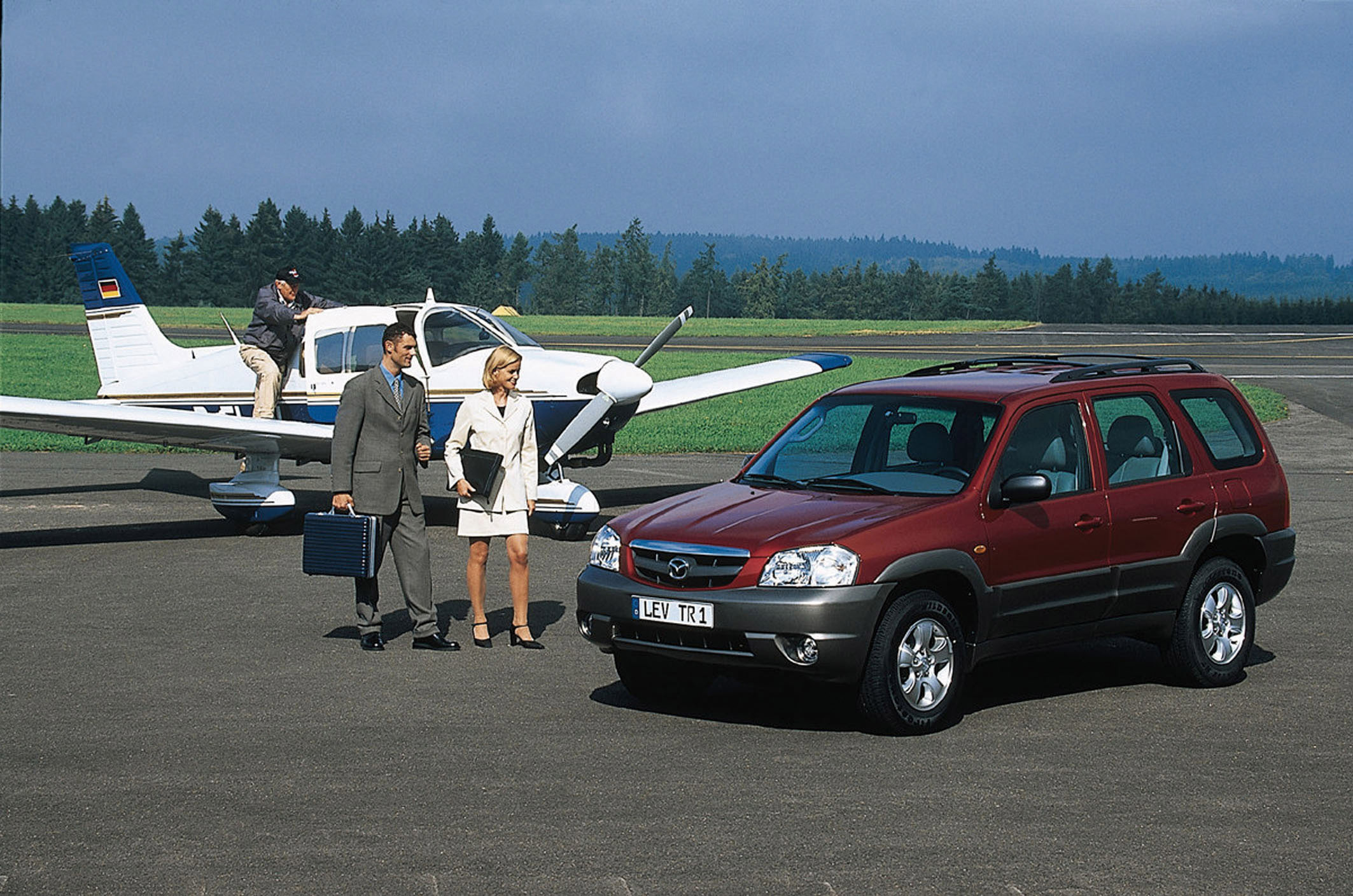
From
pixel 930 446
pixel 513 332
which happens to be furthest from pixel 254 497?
pixel 930 446

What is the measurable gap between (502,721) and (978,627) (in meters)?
2.52

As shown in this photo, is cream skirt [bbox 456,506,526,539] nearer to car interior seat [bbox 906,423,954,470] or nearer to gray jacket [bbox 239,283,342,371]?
car interior seat [bbox 906,423,954,470]

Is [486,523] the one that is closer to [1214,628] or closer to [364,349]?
[1214,628]

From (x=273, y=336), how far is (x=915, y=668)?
10.8m

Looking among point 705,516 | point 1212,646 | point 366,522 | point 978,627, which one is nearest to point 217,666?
point 366,522

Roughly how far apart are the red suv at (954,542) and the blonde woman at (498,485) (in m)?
1.59

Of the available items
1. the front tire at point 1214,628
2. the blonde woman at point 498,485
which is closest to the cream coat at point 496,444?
the blonde woman at point 498,485

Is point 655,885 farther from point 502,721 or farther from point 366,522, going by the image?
point 366,522

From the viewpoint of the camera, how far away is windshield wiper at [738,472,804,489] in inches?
331

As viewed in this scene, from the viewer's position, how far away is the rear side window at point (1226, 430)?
9.00 m

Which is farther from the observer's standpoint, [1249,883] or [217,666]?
[217,666]

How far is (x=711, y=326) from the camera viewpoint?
96.9 m

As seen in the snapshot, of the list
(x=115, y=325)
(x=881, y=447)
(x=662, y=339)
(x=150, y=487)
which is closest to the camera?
(x=881, y=447)

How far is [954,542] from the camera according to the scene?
24.6 ft
